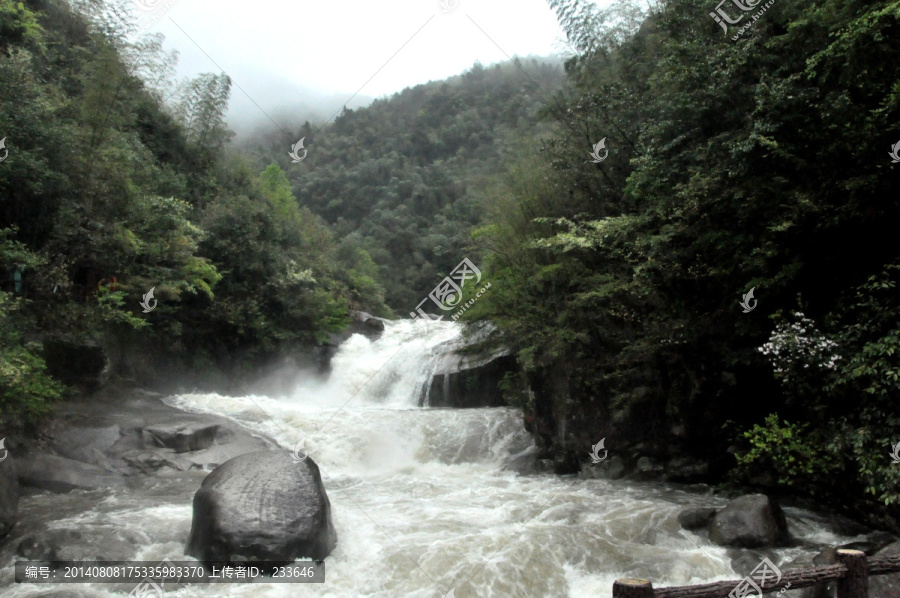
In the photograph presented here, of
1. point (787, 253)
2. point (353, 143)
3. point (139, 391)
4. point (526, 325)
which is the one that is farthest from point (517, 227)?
point (353, 143)

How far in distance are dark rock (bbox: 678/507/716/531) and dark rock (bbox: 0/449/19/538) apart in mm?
8720

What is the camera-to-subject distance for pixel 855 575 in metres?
4.27

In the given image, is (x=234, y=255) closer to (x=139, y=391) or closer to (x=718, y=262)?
(x=139, y=391)

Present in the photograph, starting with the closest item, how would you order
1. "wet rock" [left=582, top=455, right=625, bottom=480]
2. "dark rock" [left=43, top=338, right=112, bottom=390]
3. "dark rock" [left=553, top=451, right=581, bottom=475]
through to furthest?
1. "wet rock" [left=582, top=455, right=625, bottom=480]
2. "dark rock" [left=553, top=451, right=581, bottom=475]
3. "dark rock" [left=43, top=338, right=112, bottom=390]

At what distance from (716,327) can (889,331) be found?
9.94 feet

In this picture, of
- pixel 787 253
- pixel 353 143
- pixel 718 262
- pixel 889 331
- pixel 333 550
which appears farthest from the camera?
pixel 353 143

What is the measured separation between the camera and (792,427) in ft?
26.1

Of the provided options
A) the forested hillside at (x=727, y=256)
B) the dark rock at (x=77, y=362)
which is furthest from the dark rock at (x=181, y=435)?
the forested hillside at (x=727, y=256)

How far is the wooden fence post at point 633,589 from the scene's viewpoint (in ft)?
11.7

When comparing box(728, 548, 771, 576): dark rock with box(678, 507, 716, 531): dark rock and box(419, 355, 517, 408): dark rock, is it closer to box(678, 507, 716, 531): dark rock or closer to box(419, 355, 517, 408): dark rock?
box(678, 507, 716, 531): dark rock

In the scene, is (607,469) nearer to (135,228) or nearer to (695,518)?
(695,518)

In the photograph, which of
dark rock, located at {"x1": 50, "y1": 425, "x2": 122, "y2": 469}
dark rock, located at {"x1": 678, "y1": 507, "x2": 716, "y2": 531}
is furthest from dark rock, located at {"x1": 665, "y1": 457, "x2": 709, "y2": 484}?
dark rock, located at {"x1": 50, "y1": 425, "x2": 122, "y2": 469}

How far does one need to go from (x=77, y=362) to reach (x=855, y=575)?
1347 centimetres

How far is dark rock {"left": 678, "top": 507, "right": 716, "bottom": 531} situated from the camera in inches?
301
